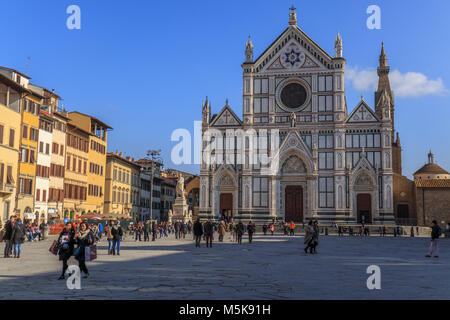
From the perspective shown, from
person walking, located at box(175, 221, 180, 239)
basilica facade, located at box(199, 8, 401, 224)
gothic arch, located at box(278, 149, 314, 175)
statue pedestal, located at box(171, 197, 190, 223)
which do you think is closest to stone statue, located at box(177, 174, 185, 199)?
statue pedestal, located at box(171, 197, 190, 223)

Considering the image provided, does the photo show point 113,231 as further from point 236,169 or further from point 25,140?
point 236,169

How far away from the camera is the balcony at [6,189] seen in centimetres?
3310

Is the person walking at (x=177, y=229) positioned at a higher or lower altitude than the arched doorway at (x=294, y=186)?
lower

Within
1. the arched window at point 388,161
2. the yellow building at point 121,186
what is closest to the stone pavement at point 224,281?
the arched window at point 388,161

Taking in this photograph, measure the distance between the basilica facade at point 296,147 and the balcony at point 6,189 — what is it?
75.7ft

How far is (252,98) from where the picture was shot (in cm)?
5350

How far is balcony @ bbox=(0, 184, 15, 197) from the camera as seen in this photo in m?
33.1

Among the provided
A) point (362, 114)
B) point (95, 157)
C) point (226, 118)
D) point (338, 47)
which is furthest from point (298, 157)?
point (95, 157)

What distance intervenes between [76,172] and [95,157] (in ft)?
18.1

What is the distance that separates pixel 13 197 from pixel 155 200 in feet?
129

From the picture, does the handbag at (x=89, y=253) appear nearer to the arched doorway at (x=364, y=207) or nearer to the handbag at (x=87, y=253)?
the handbag at (x=87, y=253)

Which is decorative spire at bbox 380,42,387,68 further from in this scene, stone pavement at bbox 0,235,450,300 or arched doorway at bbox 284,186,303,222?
stone pavement at bbox 0,235,450,300

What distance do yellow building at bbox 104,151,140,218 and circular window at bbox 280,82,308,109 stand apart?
22.1 metres
